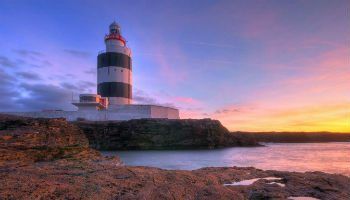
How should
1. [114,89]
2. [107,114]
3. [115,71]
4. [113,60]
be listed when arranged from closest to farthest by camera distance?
1. [115,71]
2. [113,60]
3. [114,89]
4. [107,114]

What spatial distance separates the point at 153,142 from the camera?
164ft

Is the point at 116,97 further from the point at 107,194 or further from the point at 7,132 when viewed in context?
the point at 107,194

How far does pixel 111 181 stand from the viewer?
7.72m

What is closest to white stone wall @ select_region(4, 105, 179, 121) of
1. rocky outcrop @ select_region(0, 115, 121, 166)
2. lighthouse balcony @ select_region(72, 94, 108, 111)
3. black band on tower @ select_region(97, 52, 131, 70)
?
lighthouse balcony @ select_region(72, 94, 108, 111)

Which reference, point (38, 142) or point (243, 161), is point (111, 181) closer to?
point (38, 142)

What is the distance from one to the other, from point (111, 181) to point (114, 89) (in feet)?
139

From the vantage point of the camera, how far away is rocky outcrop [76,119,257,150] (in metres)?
47.6

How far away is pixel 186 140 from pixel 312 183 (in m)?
43.0

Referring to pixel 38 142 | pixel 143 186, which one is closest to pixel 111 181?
pixel 143 186

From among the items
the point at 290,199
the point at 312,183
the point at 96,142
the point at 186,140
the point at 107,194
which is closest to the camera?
the point at 107,194

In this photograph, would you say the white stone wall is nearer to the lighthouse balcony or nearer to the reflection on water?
the lighthouse balcony

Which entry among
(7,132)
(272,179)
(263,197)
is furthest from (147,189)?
(7,132)

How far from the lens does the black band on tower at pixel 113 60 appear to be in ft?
158

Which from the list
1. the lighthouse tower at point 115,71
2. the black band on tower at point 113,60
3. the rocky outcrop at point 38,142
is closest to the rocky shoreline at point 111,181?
the rocky outcrop at point 38,142
